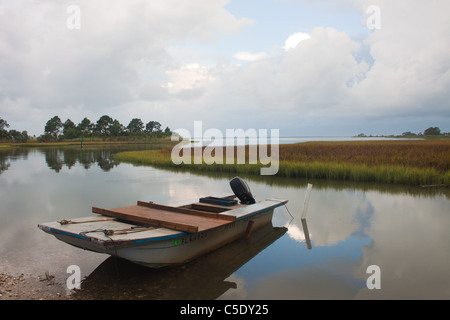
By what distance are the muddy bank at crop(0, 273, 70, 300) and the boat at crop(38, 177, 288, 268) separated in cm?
59

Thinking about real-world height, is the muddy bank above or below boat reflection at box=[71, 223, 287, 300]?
above

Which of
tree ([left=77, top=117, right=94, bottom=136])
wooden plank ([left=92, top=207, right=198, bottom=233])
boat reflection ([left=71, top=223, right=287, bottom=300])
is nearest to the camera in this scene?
boat reflection ([left=71, top=223, right=287, bottom=300])

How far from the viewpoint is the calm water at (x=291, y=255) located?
4.61 m

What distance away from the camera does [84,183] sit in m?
14.6

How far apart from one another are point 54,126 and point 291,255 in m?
82.9

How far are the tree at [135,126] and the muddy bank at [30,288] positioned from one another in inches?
3413

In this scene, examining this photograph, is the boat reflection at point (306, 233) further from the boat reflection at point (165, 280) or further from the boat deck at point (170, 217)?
the boat deck at point (170, 217)

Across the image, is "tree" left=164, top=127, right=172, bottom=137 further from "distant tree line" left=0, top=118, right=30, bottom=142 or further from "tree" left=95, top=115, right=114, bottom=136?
"distant tree line" left=0, top=118, right=30, bottom=142

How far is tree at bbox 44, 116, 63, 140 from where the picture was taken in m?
76.9

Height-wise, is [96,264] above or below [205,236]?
below

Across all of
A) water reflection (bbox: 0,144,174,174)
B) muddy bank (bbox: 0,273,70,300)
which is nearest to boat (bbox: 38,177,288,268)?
muddy bank (bbox: 0,273,70,300)
